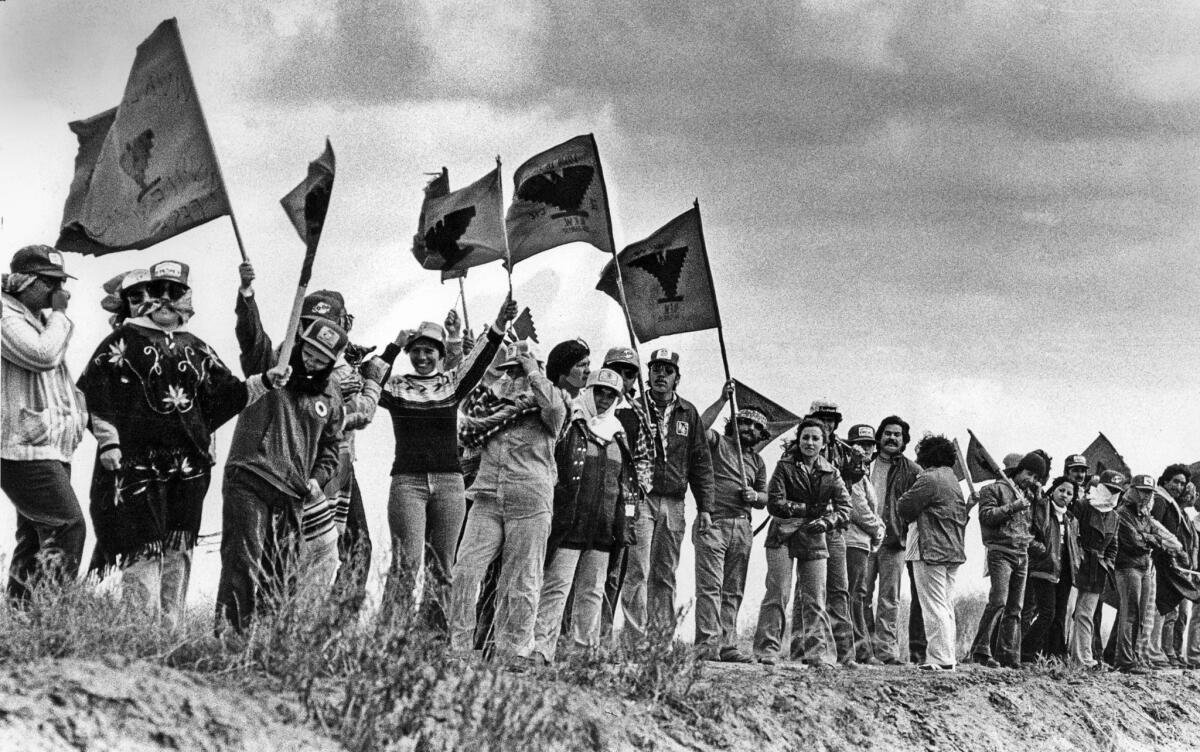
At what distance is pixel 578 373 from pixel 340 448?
154 cm

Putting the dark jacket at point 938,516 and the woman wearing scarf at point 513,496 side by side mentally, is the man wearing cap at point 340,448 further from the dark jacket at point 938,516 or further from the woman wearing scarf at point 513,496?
the dark jacket at point 938,516

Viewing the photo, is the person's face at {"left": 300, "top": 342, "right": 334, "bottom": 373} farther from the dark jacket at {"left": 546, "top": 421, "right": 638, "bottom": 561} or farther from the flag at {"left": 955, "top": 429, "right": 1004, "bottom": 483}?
the flag at {"left": 955, "top": 429, "right": 1004, "bottom": 483}

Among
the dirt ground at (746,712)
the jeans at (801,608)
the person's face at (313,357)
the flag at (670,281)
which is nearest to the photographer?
the dirt ground at (746,712)

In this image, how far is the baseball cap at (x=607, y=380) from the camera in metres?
10.3

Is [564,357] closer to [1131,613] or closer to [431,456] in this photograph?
[431,456]

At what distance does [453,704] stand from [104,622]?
1629 millimetres

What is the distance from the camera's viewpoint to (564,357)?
32.8 feet

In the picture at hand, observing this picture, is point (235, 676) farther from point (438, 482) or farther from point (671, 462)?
point (671, 462)

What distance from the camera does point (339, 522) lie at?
9.86 m

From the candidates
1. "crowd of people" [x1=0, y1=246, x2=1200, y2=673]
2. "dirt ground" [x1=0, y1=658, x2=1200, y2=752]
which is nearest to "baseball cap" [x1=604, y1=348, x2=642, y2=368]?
"crowd of people" [x1=0, y1=246, x2=1200, y2=673]

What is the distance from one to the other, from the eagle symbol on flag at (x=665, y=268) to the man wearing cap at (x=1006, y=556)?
143 inches

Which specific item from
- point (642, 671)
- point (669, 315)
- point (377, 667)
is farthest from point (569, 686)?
point (669, 315)

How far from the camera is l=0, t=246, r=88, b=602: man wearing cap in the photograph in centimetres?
788

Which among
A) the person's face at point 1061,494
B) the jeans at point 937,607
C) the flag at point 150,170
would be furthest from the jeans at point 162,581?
the person's face at point 1061,494
